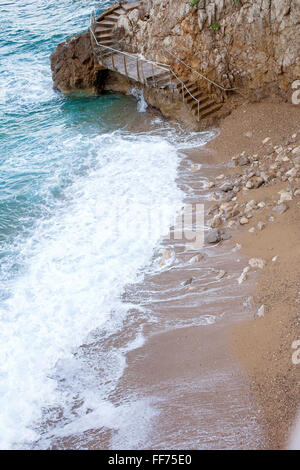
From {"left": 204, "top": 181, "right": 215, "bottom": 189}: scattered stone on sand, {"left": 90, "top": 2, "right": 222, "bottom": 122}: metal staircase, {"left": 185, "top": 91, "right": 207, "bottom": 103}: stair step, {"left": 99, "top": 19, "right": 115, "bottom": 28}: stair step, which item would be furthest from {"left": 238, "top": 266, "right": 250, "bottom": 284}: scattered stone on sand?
{"left": 99, "top": 19, "right": 115, "bottom": 28}: stair step

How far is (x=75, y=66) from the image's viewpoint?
2234 centimetres

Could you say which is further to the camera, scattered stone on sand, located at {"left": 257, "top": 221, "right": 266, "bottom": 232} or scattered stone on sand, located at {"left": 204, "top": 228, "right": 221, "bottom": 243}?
scattered stone on sand, located at {"left": 204, "top": 228, "right": 221, "bottom": 243}

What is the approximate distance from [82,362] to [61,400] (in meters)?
0.97

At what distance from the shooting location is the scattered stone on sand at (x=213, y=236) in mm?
12328

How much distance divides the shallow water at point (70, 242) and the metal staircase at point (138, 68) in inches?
54.4

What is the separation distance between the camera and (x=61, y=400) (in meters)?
9.53

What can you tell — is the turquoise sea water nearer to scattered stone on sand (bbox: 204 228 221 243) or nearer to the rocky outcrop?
the rocky outcrop

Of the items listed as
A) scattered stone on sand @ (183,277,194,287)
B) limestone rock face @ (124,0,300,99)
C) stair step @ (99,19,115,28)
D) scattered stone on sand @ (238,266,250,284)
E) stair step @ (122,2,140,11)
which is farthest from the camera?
stair step @ (122,2,140,11)

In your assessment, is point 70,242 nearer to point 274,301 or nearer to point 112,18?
point 274,301

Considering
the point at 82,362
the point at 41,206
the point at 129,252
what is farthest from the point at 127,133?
the point at 82,362

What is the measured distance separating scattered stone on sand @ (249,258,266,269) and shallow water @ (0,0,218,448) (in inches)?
116

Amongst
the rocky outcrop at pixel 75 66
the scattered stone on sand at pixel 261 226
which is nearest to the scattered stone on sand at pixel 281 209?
the scattered stone on sand at pixel 261 226

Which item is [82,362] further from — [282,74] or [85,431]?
[282,74]

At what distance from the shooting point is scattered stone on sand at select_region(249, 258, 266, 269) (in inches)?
425
